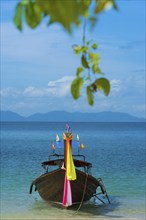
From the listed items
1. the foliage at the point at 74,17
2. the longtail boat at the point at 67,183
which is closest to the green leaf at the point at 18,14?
the foliage at the point at 74,17

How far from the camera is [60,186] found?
49.7 feet

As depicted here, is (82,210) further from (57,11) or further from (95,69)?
(57,11)

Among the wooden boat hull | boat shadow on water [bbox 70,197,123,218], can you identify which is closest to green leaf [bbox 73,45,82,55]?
the wooden boat hull

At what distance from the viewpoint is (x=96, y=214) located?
1603 centimetres

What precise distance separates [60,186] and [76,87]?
1397cm

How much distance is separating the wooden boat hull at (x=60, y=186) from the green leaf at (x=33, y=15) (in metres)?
13.9

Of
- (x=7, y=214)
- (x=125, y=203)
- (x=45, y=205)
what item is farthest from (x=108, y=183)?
(x=7, y=214)

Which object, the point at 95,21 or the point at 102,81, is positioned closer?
the point at 95,21

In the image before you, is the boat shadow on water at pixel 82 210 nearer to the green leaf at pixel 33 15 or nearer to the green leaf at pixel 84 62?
the green leaf at pixel 84 62

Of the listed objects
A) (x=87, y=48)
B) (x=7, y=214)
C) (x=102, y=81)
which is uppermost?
(x=87, y=48)

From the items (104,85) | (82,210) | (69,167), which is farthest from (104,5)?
(82,210)

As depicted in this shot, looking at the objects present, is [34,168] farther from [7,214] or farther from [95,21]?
[95,21]

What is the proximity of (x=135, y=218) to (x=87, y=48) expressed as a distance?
14212 millimetres

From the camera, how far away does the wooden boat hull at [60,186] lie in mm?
15092
